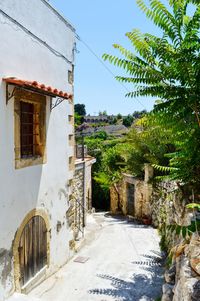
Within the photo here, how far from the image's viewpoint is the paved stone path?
7.39m

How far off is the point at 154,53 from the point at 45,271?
647 centimetres

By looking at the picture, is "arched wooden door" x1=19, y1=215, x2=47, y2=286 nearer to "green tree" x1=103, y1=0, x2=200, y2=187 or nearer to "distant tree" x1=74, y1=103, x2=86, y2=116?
"green tree" x1=103, y1=0, x2=200, y2=187

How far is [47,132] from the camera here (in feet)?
26.5

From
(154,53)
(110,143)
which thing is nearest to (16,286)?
(154,53)

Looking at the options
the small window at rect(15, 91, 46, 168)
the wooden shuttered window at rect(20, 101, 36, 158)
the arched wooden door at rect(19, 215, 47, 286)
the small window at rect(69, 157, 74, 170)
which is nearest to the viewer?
the small window at rect(15, 91, 46, 168)

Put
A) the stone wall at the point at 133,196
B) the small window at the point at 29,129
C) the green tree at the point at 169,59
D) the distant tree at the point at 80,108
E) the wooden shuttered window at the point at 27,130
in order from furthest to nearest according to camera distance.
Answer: the distant tree at the point at 80,108 → the stone wall at the point at 133,196 → the wooden shuttered window at the point at 27,130 → the small window at the point at 29,129 → the green tree at the point at 169,59

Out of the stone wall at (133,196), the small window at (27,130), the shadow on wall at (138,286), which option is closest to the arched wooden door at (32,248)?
the shadow on wall at (138,286)

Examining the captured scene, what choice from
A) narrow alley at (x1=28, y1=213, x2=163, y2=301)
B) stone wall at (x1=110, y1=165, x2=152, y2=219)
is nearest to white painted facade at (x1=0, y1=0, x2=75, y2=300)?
narrow alley at (x1=28, y1=213, x2=163, y2=301)

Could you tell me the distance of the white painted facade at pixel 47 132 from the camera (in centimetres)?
626

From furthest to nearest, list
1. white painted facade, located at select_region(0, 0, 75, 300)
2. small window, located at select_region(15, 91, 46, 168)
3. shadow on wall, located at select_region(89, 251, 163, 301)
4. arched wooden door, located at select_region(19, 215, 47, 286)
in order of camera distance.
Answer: shadow on wall, located at select_region(89, 251, 163, 301)
arched wooden door, located at select_region(19, 215, 47, 286)
small window, located at select_region(15, 91, 46, 168)
white painted facade, located at select_region(0, 0, 75, 300)

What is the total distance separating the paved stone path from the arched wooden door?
0.49 m

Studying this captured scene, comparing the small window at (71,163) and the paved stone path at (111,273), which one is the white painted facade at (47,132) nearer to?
the small window at (71,163)

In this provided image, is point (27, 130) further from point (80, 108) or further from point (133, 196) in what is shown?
point (80, 108)

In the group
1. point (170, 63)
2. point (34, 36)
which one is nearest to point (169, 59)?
point (170, 63)
